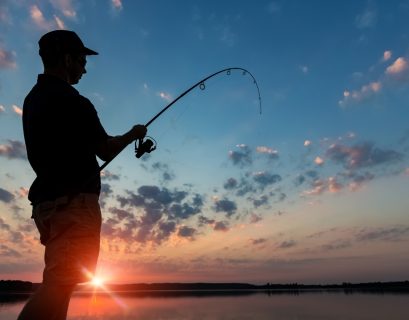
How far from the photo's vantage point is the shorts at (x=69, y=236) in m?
2.51

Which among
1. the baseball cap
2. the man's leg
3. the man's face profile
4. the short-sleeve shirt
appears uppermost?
the baseball cap

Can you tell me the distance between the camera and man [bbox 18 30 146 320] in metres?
2.53

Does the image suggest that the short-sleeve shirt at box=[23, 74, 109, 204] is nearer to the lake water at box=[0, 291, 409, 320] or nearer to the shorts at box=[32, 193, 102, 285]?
the shorts at box=[32, 193, 102, 285]

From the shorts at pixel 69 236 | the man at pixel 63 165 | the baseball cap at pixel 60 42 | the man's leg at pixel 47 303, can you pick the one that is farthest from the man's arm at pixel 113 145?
the man's leg at pixel 47 303

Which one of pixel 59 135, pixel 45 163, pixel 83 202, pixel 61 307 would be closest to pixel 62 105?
pixel 59 135

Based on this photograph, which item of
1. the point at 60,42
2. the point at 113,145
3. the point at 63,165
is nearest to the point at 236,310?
the point at 113,145

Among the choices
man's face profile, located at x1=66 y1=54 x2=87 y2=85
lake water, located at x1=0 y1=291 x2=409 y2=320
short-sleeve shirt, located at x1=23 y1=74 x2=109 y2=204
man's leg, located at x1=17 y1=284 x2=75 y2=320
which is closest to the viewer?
man's leg, located at x1=17 y1=284 x2=75 y2=320

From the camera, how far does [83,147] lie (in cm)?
292

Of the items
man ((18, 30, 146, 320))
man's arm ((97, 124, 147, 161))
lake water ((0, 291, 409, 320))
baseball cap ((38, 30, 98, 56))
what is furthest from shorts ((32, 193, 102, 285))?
lake water ((0, 291, 409, 320))

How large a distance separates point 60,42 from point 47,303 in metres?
1.87

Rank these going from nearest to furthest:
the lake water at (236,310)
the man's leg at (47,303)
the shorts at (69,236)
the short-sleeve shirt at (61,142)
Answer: the man's leg at (47,303)
the shorts at (69,236)
the short-sleeve shirt at (61,142)
the lake water at (236,310)

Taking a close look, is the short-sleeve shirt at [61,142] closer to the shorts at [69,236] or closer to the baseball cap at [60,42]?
the shorts at [69,236]

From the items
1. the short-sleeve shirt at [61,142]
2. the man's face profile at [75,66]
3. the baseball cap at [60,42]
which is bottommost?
the short-sleeve shirt at [61,142]

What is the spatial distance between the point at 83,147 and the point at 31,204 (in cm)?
57
